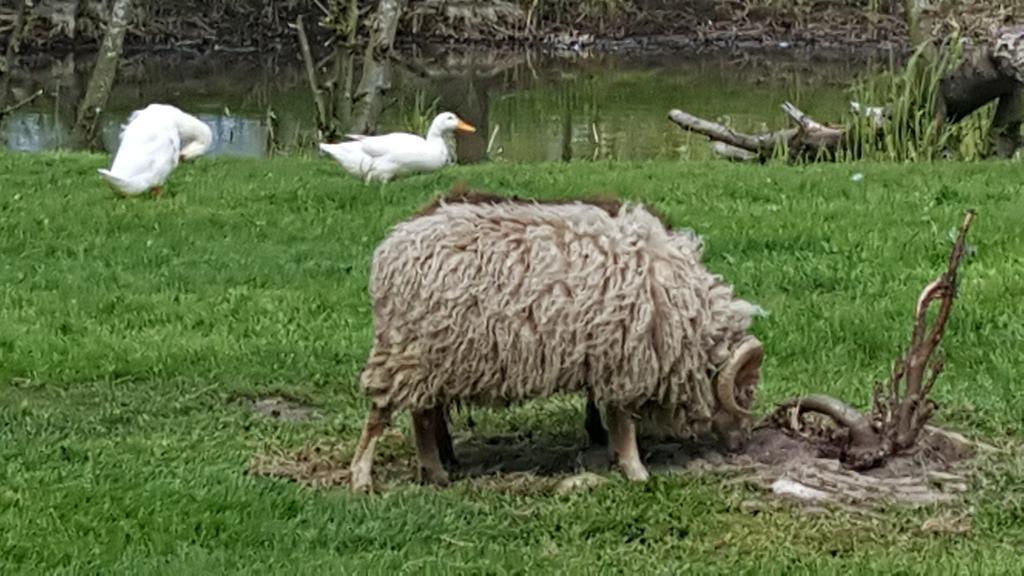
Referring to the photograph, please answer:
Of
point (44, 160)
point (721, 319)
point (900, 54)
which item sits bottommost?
point (900, 54)

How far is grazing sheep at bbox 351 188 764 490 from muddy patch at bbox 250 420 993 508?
0.14 meters

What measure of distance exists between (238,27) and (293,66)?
15.7ft

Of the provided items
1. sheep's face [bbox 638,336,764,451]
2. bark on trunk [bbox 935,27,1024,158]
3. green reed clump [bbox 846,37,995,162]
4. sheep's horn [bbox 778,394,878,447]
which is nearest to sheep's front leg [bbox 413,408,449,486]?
sheep's face [bbox 638,336,764,451]

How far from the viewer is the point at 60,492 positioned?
17.7 ft

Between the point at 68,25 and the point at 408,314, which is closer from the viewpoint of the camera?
the point at 408,314

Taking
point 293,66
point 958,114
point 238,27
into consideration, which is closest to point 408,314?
point 958,114

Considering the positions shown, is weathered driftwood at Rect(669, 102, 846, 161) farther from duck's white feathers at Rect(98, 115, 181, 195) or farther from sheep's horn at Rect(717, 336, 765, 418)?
sheep's horn at Rect(717, 336, 765, 418)

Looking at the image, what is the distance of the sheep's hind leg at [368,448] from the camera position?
5621 millimetres

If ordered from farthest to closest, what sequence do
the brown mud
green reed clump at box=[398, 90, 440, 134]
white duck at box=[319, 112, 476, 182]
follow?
the brown mud → green reed clump at box=[398, 90, 440, 134] → white duck at box=[319, 112, 476, 182]

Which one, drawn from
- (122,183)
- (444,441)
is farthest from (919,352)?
(122,183)

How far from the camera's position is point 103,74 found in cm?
1723

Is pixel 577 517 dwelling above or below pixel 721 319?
below

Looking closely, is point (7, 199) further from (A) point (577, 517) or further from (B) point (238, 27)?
(B) point (238, 27)

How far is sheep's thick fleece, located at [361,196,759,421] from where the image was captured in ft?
17.7
